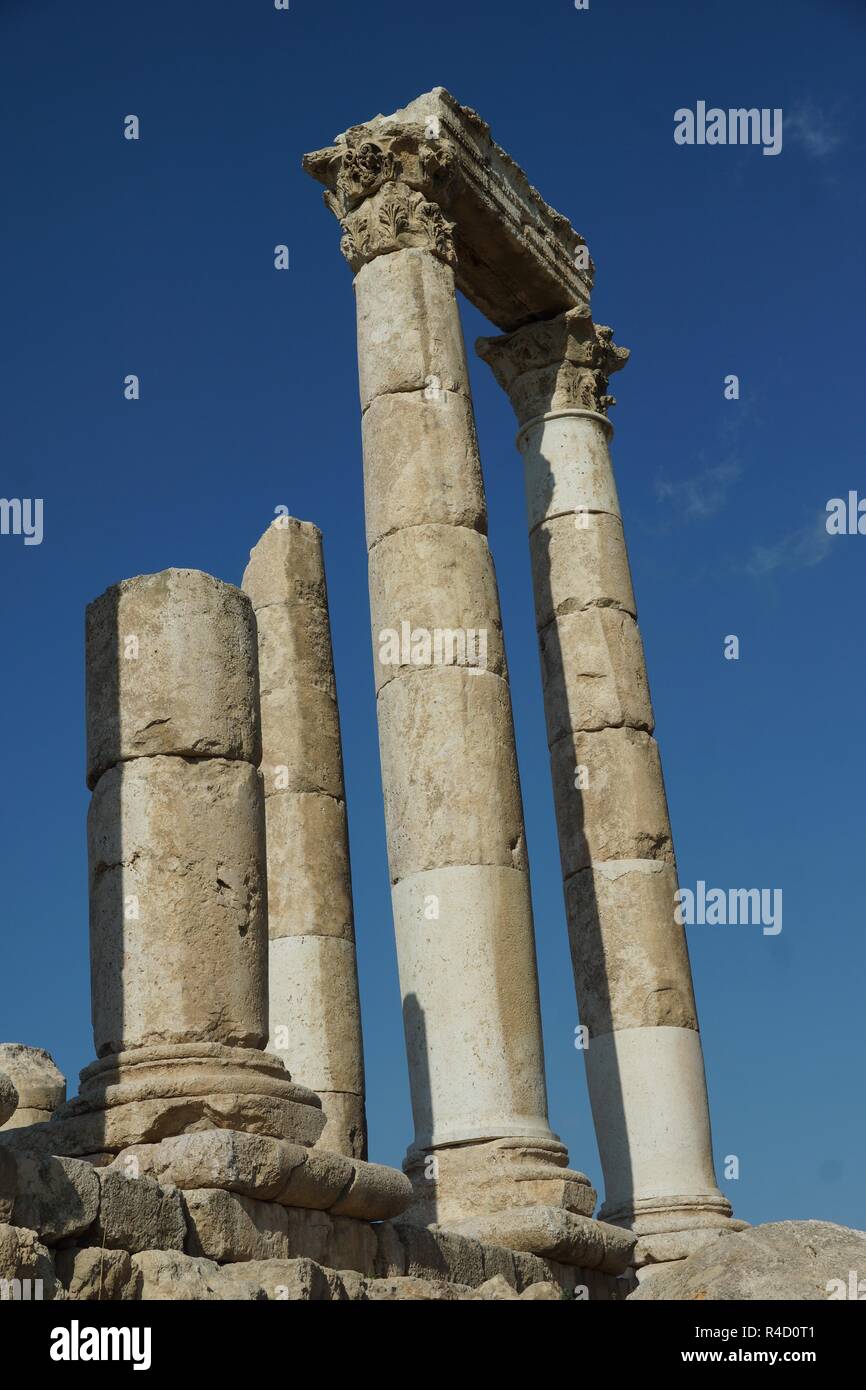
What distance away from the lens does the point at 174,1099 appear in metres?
10.1

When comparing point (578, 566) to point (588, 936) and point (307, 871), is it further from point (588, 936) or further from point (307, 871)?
point (307, 871)

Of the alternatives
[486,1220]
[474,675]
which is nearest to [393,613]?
[474,675]

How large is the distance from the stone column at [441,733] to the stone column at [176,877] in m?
3.42

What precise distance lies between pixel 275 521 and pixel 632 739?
4.41m

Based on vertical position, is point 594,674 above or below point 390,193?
below

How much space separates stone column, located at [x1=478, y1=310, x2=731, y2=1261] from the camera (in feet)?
55.7

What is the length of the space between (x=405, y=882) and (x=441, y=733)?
1305 millimetres

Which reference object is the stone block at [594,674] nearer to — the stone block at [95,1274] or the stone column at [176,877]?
the stone column at [176,877]

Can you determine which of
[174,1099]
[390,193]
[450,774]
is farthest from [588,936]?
[174,1099]

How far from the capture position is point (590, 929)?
59.4ft

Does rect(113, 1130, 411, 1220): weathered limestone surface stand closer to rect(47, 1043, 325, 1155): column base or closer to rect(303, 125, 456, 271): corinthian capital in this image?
rect(47, 1043, 325, 1155): column base

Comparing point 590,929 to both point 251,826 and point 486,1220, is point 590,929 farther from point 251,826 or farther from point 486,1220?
point 251,826

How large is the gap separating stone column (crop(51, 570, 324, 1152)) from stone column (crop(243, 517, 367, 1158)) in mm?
5160

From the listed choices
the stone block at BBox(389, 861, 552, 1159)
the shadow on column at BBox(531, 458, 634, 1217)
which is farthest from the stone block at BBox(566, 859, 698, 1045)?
the stone block at BBox(389, 861, 552, 1159)
